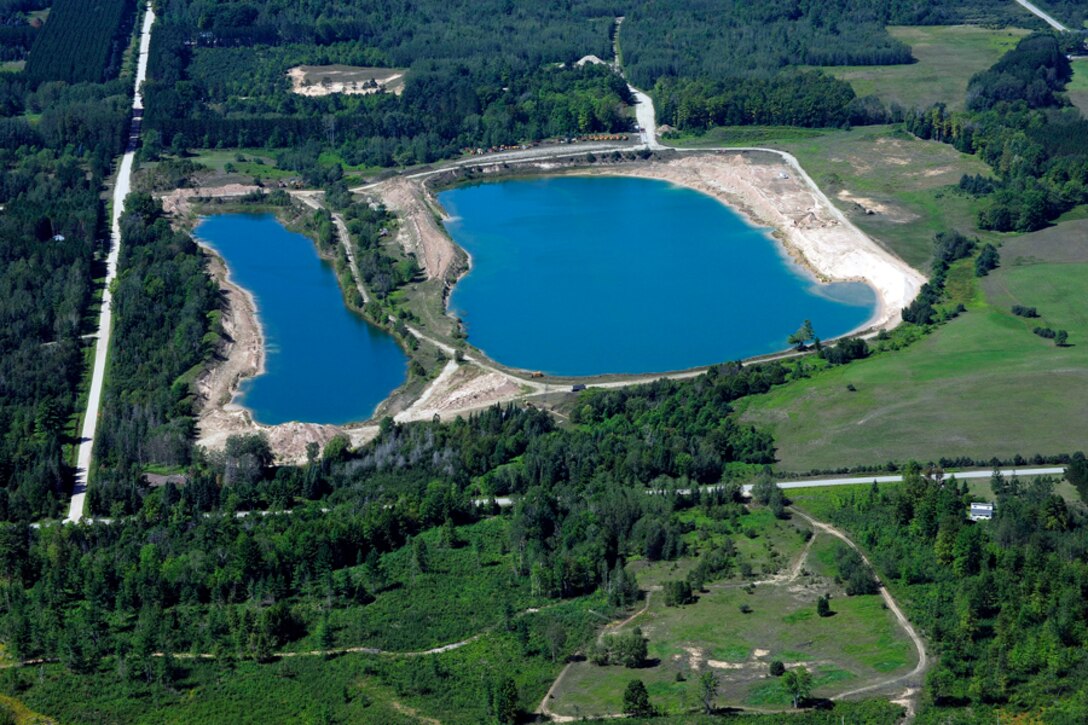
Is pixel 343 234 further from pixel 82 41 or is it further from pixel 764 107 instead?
pixel 82 41

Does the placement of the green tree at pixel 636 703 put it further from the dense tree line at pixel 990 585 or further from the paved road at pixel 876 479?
the paved road at pixel 876 479

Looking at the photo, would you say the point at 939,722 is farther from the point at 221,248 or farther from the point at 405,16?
the point at 405,16

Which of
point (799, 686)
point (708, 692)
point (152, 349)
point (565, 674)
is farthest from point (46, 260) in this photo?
point (799, 686)

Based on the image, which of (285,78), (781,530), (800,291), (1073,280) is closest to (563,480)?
(781,530)

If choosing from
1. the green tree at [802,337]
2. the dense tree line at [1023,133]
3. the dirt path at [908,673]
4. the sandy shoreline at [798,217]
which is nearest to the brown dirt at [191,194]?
the sandy shoreline at [798,217]

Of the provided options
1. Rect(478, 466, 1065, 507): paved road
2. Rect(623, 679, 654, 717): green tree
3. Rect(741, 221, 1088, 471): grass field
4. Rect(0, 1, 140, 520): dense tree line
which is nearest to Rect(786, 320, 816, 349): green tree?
Rect(741, 221, 1088, 471): grass field

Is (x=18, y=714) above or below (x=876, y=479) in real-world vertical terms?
above
